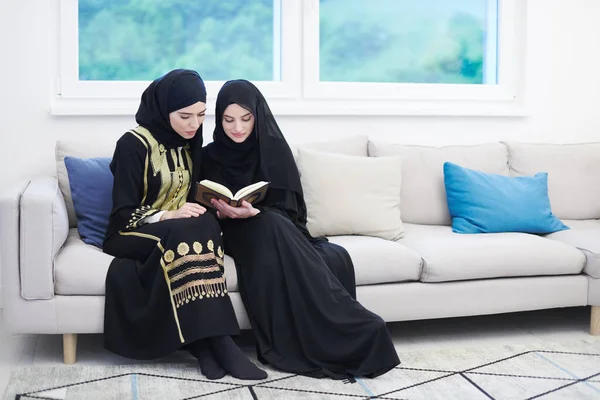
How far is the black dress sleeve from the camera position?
9.23 ft

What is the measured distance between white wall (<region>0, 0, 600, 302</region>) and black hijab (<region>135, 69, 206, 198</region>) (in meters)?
0.81

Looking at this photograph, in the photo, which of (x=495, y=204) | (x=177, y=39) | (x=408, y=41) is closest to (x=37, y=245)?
(x=177, y=39)

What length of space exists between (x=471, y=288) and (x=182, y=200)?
1195 mm

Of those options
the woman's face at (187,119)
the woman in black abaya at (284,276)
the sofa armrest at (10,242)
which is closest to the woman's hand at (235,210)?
the woman in black abaya at (284,276)

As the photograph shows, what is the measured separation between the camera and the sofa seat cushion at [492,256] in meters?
3.05

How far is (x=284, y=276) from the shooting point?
9.07 ft

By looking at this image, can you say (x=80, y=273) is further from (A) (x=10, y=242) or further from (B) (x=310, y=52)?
(B) (x=310, y=52)

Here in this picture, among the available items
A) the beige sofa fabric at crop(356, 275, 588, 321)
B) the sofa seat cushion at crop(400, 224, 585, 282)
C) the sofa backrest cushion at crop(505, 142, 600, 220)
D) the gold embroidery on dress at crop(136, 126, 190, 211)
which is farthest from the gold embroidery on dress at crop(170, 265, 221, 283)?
the sofa backrest cushion at crop(505, 142, 600, 220)

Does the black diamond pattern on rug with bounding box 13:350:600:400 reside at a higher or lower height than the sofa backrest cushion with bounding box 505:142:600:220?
lower

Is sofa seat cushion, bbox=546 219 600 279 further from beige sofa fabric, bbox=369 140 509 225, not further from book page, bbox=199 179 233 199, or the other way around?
book page, bbox=199 179 233 199

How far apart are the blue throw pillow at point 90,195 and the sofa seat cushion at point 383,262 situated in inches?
37.4

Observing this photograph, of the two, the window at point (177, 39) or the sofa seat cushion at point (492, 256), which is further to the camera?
the window at point (177, 39)

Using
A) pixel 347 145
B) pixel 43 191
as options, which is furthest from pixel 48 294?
pixel 347 145

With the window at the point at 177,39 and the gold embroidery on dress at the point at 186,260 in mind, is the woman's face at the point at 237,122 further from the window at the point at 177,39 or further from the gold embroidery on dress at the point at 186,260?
the window at the point at 177,39
